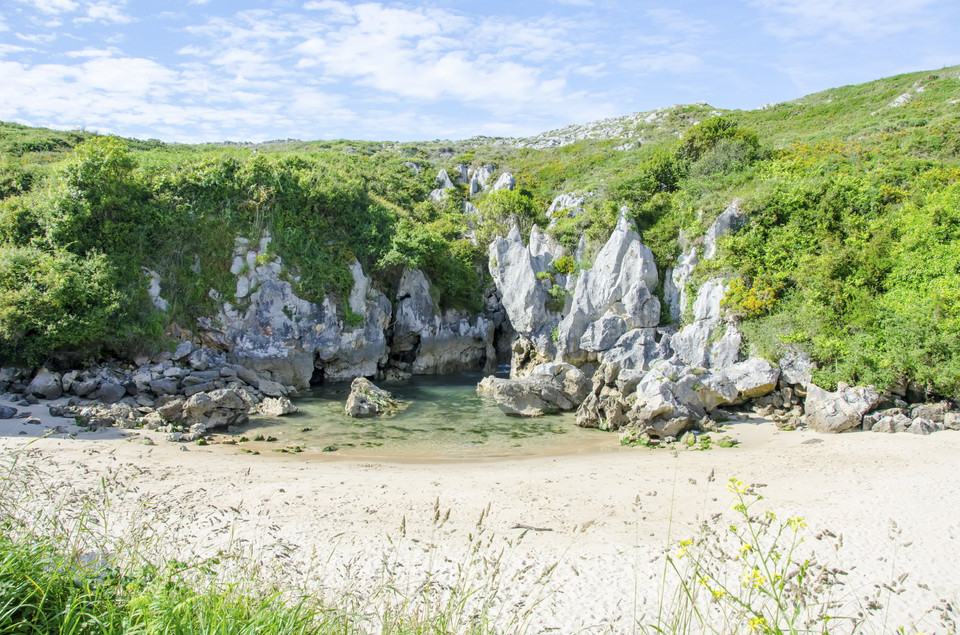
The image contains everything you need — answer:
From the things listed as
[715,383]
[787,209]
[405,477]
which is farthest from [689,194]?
[405,477]

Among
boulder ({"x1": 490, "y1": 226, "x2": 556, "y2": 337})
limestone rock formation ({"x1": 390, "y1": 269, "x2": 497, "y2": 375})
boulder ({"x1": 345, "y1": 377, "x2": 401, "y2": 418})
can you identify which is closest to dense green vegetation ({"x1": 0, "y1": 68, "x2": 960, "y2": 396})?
limestone rock formation ({"x1": 390, "y1": 269, "x2": 497, "y2": 375})

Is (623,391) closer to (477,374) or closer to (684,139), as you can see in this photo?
(477,374)

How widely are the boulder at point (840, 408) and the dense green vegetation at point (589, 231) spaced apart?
2.92 ft

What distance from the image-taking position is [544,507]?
1055 cm

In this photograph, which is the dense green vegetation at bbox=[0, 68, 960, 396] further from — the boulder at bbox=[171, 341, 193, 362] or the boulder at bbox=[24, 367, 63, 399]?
the boulder at bbox=[24, 367, 63, 399]

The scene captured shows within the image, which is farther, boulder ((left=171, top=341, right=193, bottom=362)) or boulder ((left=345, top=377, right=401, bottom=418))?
boulder ((left=171, top=341, right=193, bottom=362))

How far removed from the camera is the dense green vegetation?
61.4 feet

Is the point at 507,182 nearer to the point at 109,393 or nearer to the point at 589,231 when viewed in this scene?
the point at 589,231

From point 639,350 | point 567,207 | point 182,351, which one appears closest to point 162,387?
point 182,351

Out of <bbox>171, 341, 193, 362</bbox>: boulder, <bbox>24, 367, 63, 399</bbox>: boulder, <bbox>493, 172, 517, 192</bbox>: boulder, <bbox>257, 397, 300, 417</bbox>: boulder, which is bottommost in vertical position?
<bbox>257, 397, 300, 417</bbox>: boulder

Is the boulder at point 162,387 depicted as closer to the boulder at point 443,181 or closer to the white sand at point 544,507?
the white sand at point 544,507

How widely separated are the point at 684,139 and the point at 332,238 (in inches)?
925

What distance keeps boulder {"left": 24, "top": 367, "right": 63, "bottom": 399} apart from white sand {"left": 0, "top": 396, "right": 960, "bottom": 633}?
3.46 metres

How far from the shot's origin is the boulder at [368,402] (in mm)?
20922
